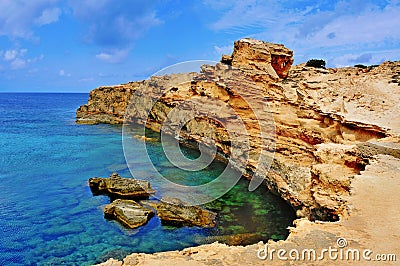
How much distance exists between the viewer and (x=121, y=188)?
65.0 feet

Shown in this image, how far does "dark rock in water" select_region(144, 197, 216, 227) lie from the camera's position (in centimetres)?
1617

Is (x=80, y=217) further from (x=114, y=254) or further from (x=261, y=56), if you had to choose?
(x=261, y=56)

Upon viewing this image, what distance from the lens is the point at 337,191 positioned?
11578 mm

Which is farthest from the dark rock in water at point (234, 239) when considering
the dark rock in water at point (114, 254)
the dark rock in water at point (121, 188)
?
the dark rock in water at point (121, 188)

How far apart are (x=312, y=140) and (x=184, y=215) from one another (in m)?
9.68

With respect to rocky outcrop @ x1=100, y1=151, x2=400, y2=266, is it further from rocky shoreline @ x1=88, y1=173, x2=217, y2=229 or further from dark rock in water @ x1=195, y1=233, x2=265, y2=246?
rocky shoreline @ x1=88, y1=173, x2=217, y2=229

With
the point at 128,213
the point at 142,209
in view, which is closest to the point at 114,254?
the point at 128,213

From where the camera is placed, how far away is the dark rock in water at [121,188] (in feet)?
64.2

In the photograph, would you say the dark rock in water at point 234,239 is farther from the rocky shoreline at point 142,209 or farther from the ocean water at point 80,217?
the rocky shoreline at point 142,209

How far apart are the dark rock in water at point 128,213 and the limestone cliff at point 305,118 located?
7859 millimetres

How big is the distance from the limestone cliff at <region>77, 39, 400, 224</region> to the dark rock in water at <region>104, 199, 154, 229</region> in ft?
25.8

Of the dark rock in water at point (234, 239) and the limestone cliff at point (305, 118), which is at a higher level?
the limestone cliff at point (305, 118)

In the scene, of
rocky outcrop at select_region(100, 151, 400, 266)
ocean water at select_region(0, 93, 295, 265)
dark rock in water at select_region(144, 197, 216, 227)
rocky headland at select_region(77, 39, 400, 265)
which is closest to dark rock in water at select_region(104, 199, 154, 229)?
ocean water at select_region(0, 93, 295, 265)

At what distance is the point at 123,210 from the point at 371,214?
39.2ft
